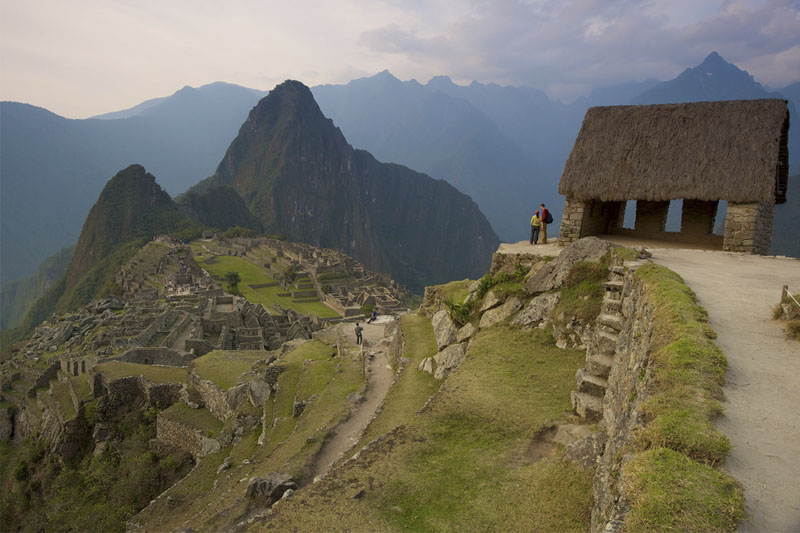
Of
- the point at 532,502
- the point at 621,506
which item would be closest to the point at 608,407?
the point at 532,502

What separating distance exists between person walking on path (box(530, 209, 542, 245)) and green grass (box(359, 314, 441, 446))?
12.6 feet

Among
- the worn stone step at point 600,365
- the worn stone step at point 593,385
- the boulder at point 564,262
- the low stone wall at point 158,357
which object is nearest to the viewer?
the worn stone step at point 593,385

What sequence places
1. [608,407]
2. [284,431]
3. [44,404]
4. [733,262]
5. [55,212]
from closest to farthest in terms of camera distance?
[608,407]
[733,262]
[284,431]
[44,404]
[55,212]

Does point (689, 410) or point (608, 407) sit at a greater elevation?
point (689, 410)

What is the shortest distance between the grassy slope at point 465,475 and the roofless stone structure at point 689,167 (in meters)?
6.33

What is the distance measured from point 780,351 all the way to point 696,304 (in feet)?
3.47

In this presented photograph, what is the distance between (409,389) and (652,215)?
911cm

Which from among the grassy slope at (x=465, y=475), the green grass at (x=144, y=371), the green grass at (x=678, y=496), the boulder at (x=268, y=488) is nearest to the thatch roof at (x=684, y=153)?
the grassy slope at (x=465, y=475)

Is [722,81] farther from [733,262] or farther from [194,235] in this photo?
[733,262]

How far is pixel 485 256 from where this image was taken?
194m

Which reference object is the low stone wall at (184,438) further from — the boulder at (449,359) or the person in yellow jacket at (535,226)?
the person in yellow jacket at (535,226)

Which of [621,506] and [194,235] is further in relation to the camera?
[194,235]

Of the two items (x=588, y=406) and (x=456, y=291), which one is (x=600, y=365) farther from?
(x=456, y=291)

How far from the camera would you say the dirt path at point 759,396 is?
2.66 meters
